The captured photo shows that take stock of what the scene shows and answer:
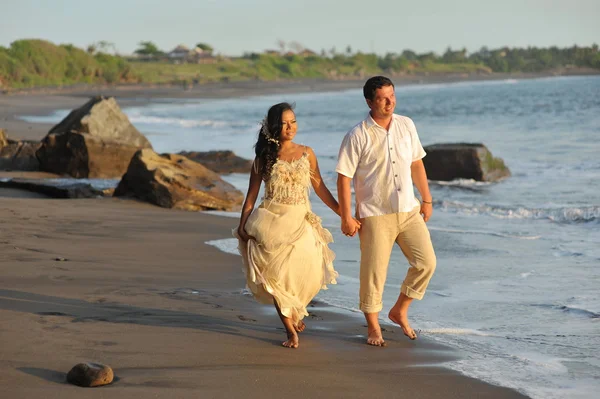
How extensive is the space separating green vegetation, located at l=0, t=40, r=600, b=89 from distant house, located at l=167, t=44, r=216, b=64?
44 centimetres

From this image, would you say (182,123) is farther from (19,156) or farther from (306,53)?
(306,53)

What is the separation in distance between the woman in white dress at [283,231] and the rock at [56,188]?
7.40 m

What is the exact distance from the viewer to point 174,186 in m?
12.5

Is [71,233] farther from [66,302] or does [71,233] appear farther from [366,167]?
[366,167]

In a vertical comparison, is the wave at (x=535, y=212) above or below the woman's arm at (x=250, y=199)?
below

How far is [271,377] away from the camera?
16.4 feet

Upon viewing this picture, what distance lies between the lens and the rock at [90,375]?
4539 mm

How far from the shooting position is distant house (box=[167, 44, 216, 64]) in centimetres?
13200

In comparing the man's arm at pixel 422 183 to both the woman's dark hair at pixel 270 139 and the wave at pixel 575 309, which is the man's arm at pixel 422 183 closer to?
the woman's dark hair at pixel 270 139

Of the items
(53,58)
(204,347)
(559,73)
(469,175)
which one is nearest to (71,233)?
(204,347)

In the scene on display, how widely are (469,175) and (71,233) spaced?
10194mm

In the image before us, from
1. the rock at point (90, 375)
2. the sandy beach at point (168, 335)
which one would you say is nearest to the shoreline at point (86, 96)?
the sandy beach at point (168, 335)


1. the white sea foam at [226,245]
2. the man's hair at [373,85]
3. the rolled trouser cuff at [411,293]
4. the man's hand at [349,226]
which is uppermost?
the man's hair at [373,85]

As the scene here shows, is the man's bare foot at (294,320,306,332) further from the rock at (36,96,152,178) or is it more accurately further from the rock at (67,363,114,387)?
the rock at (36,96,152,178)
